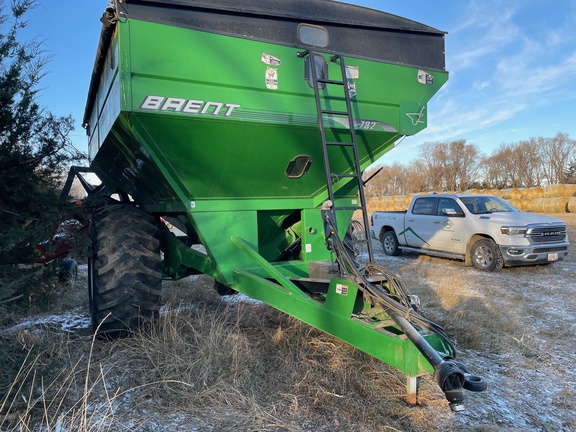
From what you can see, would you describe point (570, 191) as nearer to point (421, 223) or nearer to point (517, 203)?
point (517, 203)

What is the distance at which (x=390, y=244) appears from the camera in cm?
1169

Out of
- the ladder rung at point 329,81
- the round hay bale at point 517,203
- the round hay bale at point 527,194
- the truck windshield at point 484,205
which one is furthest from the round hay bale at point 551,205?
the ladder rung at point 329,81

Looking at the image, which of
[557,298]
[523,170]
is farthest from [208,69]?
[523,170]

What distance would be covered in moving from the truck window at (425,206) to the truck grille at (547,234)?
2358mm

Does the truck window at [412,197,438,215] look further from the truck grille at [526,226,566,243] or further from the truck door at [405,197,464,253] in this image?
the truck grille at [526,226,566,243]

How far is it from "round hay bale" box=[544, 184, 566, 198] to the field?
20.9 meters

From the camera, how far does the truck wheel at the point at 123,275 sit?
12.3 feet

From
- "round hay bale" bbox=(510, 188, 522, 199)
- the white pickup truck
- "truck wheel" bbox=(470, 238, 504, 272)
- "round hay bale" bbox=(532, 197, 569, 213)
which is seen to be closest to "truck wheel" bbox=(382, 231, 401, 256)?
the white pickup truck

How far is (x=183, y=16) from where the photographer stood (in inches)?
121

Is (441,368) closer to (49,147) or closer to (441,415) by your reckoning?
(441,415)

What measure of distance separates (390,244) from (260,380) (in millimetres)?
9036

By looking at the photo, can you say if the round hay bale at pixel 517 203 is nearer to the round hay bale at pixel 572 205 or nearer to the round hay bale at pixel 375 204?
the round hay bale at pixel 572 205

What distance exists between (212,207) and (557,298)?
533 cm

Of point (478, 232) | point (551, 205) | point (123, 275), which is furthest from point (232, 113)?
point (551, 205)
